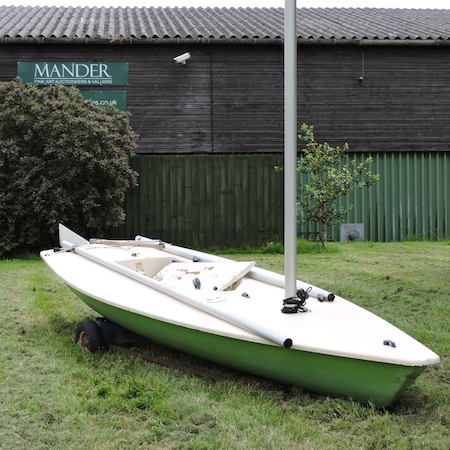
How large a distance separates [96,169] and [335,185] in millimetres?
4306

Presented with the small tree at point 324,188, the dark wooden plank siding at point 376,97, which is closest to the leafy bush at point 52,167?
Answer: the small tree at point 324,188

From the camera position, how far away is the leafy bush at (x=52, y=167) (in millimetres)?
11992

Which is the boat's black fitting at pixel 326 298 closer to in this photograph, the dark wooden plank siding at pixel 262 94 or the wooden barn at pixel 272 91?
the wooden barn at pixel 272 91

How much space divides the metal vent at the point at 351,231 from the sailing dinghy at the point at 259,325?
918 centimetres

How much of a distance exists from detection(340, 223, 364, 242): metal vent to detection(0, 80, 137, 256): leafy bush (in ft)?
16.4

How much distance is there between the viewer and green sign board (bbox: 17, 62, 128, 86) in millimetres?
14688

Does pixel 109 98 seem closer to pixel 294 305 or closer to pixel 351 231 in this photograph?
pixel 351 231

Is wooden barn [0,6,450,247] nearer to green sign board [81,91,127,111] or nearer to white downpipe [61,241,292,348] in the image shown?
green sign board [81,91,127,111]

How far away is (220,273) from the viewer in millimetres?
5551

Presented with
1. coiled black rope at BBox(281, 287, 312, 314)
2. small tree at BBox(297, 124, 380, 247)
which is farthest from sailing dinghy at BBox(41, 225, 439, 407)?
small tree at BBox(297, 124, 380, 247)

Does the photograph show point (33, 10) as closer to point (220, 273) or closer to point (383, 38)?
point (383, 38)

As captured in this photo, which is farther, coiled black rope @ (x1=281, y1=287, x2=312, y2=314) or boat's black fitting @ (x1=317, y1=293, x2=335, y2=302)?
boat's black fitting @ (x1=317, y1=293, x2=335, y2=302)

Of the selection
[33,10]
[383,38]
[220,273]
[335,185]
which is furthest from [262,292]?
[33,10]

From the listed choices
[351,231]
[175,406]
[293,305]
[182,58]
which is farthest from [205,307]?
[182,58]
